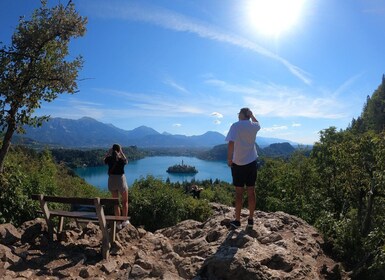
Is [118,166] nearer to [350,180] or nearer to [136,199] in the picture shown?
[136,199]

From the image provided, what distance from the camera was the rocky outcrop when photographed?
5.49m

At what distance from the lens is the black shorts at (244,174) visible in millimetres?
6523

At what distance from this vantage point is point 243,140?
6.51 meters

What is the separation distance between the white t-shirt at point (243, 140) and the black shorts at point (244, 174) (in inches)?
3.8

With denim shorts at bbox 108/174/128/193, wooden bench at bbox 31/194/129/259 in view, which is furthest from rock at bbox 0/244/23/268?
denim shorts at bbox 108/174/128/193

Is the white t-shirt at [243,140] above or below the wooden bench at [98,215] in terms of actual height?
above

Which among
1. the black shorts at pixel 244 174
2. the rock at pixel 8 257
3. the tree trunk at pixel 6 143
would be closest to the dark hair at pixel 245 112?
the black shorts at pixel 244 174

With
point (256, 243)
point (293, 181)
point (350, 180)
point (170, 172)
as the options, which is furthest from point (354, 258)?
point (170, 172)

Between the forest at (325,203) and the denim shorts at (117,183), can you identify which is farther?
the denim shorts at (117,183)

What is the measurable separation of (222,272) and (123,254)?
2.32 metres

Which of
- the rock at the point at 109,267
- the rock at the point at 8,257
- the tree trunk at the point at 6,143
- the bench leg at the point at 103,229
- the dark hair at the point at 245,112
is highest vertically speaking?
the dark hair at the point at 245,112

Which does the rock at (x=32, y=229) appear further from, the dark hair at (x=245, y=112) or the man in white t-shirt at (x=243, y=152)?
the dark hair at (x=245, y=112)

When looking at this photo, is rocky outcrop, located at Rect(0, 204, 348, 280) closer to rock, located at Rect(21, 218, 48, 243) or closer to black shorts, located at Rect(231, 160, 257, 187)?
rock, located at Rect(21, 218, 48, 243)

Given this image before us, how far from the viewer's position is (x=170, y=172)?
521 ft
